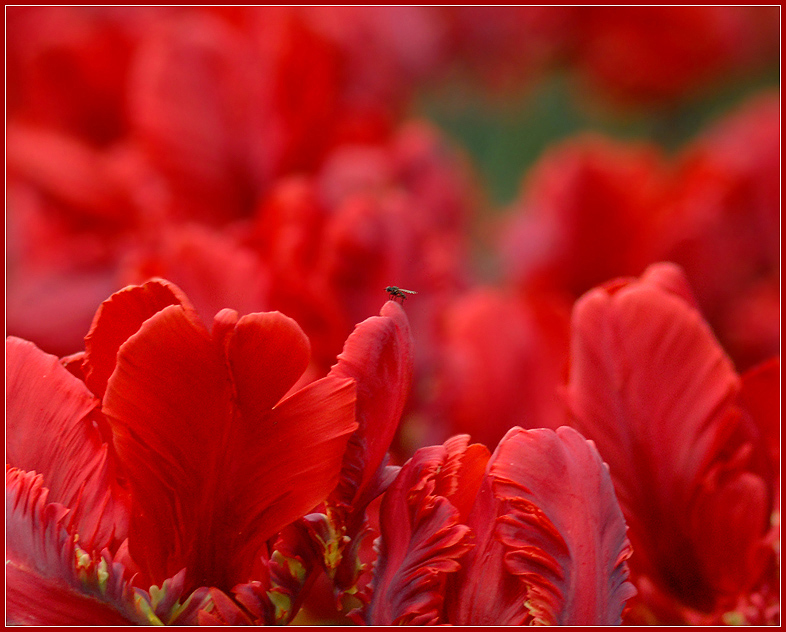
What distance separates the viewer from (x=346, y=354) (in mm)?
191

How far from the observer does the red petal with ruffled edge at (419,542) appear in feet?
0.64

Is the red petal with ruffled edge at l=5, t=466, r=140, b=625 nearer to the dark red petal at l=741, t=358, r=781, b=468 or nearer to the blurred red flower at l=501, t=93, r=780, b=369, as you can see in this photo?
the dark red petal at l=741, t=358, r=781, b=468

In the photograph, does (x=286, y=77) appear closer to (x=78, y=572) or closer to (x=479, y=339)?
(x=479, y=339)

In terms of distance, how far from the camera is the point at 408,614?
7.8 inches

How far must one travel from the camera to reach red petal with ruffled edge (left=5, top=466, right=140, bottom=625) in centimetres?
19

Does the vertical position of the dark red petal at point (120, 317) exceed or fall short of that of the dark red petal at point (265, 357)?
it exceeds it

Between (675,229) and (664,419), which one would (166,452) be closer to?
(664,419)

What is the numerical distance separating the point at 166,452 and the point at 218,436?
0.04 ft

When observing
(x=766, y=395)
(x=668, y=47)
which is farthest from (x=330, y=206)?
(x=668, y=47)

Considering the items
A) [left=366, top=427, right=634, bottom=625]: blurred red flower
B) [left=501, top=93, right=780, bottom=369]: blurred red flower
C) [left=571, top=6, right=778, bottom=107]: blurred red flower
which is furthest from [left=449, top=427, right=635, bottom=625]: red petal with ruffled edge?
[left=571, top=6, right=778, bottom=107]: blurred red flower

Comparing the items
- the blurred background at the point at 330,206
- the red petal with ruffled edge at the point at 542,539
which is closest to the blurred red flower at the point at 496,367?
the blurred background at the point at 330,206

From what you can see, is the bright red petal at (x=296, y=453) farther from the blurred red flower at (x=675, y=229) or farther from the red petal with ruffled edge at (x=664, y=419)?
the blurred red flower at (x=675, y=229)

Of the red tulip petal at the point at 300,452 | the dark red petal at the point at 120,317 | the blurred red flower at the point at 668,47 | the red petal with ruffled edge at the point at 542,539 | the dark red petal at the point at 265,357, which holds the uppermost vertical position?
the blurred red flower at the point at 668,47

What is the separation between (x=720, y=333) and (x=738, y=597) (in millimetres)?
266
